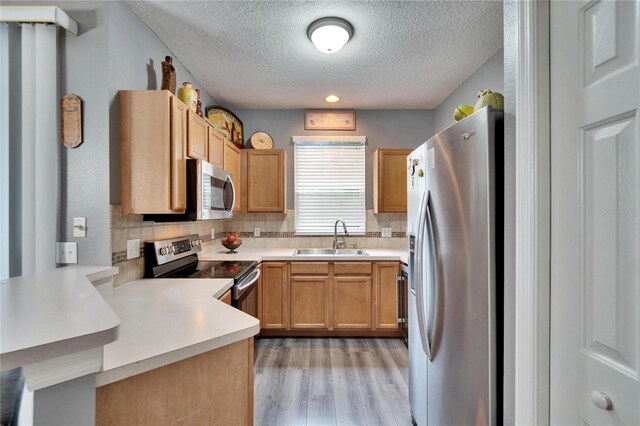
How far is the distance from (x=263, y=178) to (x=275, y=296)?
133 centimetres

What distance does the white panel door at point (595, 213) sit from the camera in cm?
65

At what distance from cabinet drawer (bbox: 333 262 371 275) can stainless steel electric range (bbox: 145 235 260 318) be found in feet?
2.78

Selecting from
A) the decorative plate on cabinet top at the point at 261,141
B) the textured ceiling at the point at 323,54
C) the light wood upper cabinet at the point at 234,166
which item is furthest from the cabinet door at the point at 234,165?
the textured ceiling at the point at 323,54

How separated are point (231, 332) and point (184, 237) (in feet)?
5.48

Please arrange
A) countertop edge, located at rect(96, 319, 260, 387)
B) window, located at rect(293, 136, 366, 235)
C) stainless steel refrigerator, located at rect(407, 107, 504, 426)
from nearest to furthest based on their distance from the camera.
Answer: countertop edge, located at rect(96, 319, 260, 387), stainless steel refrigerator, located at rect(407, 107, 504, 426), window, located at rect(293, 136, 366, 235)

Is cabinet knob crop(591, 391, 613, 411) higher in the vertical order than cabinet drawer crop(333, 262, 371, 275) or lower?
higher

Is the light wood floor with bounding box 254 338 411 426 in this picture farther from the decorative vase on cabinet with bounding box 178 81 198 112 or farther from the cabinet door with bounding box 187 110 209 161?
the decorative vase on cabinet with bounding box 178 81 198 112

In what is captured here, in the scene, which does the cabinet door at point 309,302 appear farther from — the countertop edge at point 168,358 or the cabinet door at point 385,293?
the countertop edge at point 168,358

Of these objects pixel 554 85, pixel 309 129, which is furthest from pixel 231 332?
pixel 309 129

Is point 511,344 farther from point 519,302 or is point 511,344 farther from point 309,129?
point 309,129

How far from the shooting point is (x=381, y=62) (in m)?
2.48

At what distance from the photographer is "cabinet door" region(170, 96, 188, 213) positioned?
184cm

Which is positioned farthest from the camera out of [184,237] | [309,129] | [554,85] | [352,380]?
[309,129]

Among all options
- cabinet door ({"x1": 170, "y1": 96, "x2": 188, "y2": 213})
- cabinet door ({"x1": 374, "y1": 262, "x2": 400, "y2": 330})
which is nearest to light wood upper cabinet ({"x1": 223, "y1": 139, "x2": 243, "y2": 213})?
cabinet door ({"x1": 170, "y1": 96, "x2": 188, "y2": 213})
